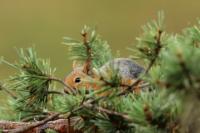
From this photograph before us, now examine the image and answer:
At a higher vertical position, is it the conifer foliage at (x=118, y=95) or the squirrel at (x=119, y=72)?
the squirrel at (x=119, y=72)

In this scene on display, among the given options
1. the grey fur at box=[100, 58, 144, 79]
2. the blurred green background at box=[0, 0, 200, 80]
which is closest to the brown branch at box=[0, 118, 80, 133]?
the grey fur at box=[100, 58, 144, 79]

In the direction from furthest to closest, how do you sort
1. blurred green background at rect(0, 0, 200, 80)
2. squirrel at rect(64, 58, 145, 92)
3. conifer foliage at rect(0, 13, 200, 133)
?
blurred green background at rect(0, 0, 200, 80) → squirrel at rect(64, 58, 145, 92) → conifer foliage at rect(0, 13, 200, 133)

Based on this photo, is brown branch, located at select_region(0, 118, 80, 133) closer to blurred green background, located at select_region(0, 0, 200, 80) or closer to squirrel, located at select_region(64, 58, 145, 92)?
squirrel, located at select_region(64, 58, 145, 92)

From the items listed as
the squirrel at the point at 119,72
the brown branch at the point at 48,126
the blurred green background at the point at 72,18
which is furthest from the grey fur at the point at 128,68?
the blurred green background at the point at 72,18

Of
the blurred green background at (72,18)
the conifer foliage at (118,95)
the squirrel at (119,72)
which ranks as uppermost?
the blurred green background at (72,18)

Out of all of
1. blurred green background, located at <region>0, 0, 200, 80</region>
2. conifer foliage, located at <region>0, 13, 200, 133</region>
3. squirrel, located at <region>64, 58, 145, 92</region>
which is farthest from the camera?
blurred green background, located at <region>0, 0, 200, 80</region>

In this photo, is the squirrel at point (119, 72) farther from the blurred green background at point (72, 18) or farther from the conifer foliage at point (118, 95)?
the blurred green background at point (72, 18)

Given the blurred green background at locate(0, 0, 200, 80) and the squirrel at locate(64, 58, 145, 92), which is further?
the blurred green background at locate(0, 0, 200, 80)

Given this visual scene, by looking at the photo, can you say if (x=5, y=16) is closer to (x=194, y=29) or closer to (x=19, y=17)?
(x=19, y=17)
